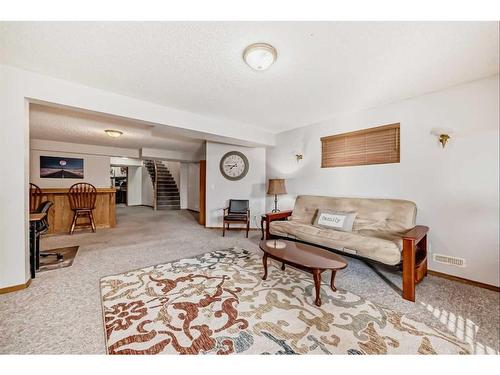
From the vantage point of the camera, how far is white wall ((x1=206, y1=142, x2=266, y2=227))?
498 centimetres

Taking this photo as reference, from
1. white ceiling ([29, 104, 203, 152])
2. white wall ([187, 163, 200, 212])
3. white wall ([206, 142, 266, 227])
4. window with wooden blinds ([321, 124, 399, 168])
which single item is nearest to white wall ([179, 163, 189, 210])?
white wall ([187, 163, 200, 212])

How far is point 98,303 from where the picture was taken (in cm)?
180

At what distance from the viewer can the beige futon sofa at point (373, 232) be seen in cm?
197

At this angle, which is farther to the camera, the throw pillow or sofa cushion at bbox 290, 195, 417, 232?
the throw pillow

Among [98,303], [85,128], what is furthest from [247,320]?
[85,128]

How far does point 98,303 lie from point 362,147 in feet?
12.3

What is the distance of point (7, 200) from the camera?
1984mm

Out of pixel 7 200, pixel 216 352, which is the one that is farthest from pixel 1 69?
pixel 216 352

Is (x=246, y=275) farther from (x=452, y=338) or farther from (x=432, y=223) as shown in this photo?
(x=432, y=223)

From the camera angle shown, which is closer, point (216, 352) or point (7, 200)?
point (216, 352)

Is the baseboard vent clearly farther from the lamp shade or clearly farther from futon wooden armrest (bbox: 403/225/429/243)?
the lamp shade

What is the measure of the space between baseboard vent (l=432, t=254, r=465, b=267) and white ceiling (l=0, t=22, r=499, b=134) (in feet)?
6.45

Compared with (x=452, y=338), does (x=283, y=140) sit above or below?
above
